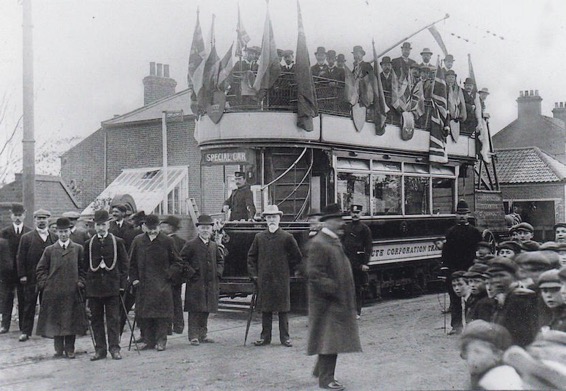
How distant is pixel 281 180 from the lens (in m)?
11.9

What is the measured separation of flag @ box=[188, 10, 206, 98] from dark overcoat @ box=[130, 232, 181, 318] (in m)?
4.27

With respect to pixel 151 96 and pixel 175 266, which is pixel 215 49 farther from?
pixel 151 96

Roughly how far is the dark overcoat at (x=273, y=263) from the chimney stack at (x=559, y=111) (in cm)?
2819

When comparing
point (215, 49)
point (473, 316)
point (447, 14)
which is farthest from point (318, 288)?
point (447, 14)

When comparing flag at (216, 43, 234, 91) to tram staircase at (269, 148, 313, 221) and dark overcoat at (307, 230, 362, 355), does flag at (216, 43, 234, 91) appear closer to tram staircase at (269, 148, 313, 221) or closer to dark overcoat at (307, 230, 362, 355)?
tram staircase at (269, 148, 313, 221)

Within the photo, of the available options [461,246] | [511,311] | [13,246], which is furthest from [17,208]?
[511,311]

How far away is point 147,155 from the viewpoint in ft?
87.0

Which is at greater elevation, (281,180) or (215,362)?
(281,180)

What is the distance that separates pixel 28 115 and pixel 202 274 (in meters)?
3.93

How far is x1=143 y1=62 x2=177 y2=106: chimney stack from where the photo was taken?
29.9 metres

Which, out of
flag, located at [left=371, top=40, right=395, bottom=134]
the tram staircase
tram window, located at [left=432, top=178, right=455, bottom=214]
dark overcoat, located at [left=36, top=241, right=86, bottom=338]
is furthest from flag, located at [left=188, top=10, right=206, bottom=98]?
tram window, located at [left=432, top=178, right=455, bottom=214]

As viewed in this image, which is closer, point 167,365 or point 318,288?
point 318,288

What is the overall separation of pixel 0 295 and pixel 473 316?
7322 millimetres

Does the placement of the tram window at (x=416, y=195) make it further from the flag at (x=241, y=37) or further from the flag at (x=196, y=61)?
the flag at (x=196, y=61)
